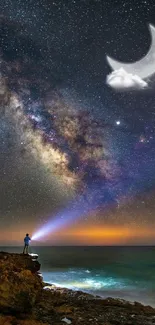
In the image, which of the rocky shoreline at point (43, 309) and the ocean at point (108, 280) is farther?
the ocean at point (108, 280)

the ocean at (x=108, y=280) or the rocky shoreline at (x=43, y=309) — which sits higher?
the rocky shoreline at (x=43, y=309)

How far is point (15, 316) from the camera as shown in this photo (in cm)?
1214

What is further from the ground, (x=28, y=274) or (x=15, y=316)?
(x=28, y=274)

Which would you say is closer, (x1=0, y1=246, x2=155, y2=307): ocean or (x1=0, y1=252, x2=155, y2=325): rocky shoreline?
(x1=0, y1=252, x2=155, y2=325): rocky shoreline

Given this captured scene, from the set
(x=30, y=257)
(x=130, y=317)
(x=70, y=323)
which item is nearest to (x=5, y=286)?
(x=70, y=323)

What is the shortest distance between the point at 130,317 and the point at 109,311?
1667mm

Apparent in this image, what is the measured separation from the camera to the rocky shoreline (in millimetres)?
12094

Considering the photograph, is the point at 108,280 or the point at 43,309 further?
the point at 108,280

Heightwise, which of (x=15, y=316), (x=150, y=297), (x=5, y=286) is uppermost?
(x=5, y=286)

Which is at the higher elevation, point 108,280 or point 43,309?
point 43,309

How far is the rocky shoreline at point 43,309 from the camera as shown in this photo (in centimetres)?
1209

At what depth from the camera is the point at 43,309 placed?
15391 mm

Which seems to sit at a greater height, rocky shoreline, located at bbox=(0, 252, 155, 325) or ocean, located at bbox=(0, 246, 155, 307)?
rocky shoreline, located at bbox=(0, 252, 155, 325)

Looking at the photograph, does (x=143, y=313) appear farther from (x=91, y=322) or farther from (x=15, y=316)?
(x=15, y=316)
